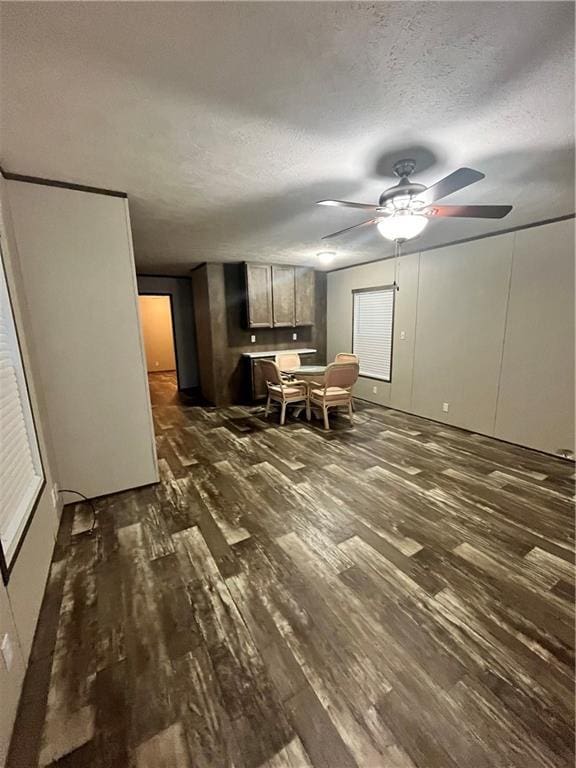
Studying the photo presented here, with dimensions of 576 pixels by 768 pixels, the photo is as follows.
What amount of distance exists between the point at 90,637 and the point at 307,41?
2739 millimetres

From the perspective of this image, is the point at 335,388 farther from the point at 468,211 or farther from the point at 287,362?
the point at 468,211

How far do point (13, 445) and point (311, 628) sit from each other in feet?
6.08

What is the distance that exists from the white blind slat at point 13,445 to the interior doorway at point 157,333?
277 inches

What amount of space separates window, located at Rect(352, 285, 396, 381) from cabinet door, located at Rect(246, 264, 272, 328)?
1626 mm

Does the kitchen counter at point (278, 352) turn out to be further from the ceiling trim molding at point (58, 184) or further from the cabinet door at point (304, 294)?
the ceiling trim molding at point (58, 184)

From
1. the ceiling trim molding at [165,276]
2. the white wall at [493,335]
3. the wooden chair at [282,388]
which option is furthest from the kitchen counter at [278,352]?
the ceiling trim molding at [165,276]

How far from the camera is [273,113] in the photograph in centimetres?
151

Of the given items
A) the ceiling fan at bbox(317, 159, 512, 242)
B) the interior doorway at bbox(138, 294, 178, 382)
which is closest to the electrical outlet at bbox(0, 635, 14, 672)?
the ceiling fan at bbox(317, 159, 512, 242)

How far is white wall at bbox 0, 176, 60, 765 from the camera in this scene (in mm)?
1180

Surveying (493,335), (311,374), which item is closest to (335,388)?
(311,374)

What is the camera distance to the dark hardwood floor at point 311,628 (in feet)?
3.65

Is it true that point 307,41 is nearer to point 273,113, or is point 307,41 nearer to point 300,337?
point 273,113

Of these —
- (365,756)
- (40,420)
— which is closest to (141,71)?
(40,420)

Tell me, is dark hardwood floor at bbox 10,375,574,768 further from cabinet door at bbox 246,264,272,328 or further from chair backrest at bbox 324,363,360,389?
cabinet door at bbox 246,264,272,328
